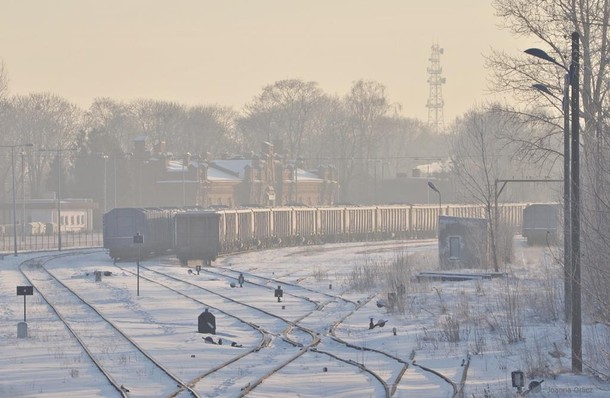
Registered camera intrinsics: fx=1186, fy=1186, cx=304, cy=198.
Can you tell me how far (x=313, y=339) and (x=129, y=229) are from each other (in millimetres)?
37459

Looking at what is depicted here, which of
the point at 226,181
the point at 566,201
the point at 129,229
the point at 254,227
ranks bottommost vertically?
the point at 254,227

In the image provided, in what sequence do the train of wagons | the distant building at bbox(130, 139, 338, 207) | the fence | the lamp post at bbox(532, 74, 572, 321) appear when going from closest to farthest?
the lamp post at bbox(532, 74, 572, 321), the train of wagons, the fence, the distant building at bbox(130, 139, 338, 207)

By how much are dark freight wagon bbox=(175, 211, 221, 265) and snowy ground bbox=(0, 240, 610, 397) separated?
1652 centimetres

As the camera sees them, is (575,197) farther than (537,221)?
No

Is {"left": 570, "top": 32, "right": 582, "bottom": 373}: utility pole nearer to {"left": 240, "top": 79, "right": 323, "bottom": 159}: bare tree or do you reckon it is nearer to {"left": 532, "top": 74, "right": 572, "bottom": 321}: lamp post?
{"left": 532, "top": 74, "right": 572, "bottom": 321}: lamp post

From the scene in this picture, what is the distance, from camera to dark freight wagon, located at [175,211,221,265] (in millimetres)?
64562

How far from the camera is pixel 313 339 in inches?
1077

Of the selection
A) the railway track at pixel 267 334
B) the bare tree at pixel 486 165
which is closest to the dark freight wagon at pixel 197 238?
the railway track at pixel 267 334

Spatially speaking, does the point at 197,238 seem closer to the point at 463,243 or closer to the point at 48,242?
the point at 463,243

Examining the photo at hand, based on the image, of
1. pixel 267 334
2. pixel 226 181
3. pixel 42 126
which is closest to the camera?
pixel 267 334

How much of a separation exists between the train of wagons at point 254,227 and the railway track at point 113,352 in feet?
14.7

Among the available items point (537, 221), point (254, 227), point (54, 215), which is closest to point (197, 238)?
point (254, 227)

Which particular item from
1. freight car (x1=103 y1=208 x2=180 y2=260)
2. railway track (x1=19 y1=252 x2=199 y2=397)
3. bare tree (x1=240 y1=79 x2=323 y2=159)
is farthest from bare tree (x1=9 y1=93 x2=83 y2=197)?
railway track (x1=19 y1=252 x2=199 y2=397)

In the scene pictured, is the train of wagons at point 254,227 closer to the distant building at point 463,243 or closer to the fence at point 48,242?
the distant building at point 463,243
